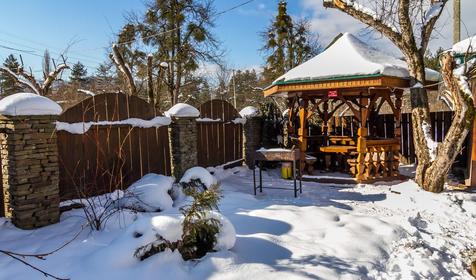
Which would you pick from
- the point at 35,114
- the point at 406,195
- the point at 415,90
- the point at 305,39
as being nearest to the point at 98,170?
the point at 35,114

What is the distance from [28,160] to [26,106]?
655mm

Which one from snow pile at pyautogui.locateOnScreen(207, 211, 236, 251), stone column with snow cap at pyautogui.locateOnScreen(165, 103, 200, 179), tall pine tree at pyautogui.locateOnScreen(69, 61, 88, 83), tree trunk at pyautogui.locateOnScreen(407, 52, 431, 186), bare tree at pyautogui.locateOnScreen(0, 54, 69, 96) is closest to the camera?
snow pile at pyautogui.locateOnScreen(207, 211, 236, 251)

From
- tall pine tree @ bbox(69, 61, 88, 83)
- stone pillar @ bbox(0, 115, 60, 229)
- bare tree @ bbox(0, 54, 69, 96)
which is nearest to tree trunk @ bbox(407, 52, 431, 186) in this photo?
stone pillar @ bbox(0, 115, 60, 229)

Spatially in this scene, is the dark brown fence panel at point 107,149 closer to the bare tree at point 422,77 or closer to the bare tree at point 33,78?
the bare tree at point 422,77

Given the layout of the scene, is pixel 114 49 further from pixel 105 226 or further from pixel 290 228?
pixel 290 228

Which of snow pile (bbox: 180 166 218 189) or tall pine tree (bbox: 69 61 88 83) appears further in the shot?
tall pine tree (bbox: 69 61 88 83)

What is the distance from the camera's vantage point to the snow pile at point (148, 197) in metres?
5.09

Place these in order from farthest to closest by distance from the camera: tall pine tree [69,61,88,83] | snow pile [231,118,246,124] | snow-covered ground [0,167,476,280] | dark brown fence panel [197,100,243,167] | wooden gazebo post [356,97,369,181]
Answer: tall pine tree [69,61,88,83]
snow pile [231,118,246,124]
dark brown fence panel [197,100,243,167]
wooden gazebo post [356,97,369,181]
snow-covered ground [0,167,476,280]

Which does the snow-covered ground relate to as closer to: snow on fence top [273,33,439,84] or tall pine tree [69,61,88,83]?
snow on fence top [273,33,439,84]

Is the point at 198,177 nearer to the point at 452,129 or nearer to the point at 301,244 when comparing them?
the point at 301,244

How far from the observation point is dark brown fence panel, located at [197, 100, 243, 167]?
326 inches

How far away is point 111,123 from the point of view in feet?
18.6

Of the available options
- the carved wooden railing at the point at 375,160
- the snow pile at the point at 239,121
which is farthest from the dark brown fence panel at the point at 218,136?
the carved wooden railing at the point at 375,160

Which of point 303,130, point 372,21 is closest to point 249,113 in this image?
point 303,130
